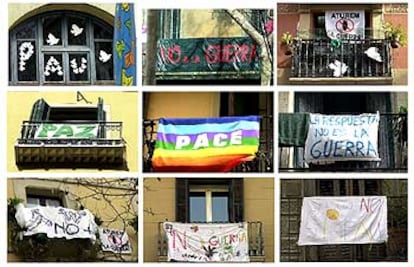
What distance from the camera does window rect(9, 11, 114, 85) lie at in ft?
11.6

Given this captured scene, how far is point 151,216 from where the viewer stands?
352cm

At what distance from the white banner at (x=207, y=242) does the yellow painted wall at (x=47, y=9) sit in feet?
3.05

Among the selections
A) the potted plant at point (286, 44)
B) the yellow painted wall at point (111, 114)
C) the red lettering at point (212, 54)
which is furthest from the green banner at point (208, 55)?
the yellow painted wall at point (111, 114)

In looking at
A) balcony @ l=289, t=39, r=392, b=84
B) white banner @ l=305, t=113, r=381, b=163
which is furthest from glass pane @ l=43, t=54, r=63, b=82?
white banner @ l=305, t=113, r=381, b=163

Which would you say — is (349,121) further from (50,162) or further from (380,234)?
(50,162)

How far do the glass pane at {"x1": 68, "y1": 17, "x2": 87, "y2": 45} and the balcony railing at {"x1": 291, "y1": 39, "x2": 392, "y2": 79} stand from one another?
907 mm

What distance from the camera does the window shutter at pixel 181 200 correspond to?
3492 mm

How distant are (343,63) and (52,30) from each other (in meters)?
1.25

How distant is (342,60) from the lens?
11.6 feet

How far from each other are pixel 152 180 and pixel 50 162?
17.0 inches

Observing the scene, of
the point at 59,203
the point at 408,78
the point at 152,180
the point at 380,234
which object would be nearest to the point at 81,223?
the point at 59,203

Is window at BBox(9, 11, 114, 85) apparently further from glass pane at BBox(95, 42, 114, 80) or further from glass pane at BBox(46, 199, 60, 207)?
glass pane at BBox(46, 199, 60, 207)

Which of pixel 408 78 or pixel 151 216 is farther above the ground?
pixel 408 78

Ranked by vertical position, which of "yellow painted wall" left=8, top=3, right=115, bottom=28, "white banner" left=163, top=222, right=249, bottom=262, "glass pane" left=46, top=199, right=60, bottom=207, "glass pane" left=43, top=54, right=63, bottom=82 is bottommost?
"white banner" left=163, top=222, right=249, bottom=262
